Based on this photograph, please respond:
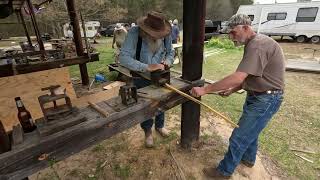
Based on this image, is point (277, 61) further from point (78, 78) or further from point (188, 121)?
point (78, 78)

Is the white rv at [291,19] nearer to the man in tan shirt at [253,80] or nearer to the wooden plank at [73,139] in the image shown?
the man in tan shirt at [253,80]

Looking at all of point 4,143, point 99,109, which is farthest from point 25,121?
point 99,109

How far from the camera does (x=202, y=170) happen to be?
327 centimetres

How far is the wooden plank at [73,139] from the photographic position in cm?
172

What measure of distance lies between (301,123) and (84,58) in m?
5.13

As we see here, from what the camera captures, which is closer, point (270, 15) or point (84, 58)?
point (84, 58)

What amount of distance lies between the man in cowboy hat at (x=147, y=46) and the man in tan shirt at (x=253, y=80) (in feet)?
2.48

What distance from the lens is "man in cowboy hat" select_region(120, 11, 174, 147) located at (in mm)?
2875

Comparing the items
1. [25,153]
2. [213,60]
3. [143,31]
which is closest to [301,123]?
[143,31]

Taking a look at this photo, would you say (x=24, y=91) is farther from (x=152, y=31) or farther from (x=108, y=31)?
(x=108, y=31)

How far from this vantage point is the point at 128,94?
2.43 metres

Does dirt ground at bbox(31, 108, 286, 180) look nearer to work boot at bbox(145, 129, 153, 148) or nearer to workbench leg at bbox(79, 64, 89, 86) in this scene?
work boot at bbox(145, 129, 153, 148)

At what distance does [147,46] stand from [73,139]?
1.61 meters

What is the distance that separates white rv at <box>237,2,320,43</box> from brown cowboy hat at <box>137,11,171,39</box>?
15381mm
